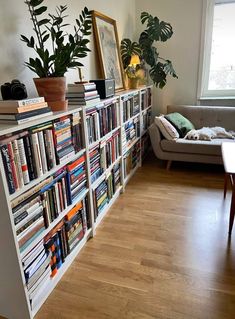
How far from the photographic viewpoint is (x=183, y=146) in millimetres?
3109

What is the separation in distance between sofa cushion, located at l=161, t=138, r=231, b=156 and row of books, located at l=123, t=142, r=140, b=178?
1.10ft

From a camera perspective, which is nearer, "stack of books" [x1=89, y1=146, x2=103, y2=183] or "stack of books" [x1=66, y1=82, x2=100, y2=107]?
"stack of books" [x1=66, y1=82, x2=100, y2=107]

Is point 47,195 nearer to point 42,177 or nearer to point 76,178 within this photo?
point 42,177

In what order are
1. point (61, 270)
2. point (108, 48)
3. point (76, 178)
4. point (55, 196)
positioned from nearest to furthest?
1. point (55, 196)
2. point (61, 270)
3. point (76, 178)
4. point (108, 48)

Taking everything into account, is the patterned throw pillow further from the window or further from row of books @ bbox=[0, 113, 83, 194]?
row of books @ bbox=[0, 113, 83, 194]

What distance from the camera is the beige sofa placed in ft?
10.00

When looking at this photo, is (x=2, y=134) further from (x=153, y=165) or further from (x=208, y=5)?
(x=208, y=5)

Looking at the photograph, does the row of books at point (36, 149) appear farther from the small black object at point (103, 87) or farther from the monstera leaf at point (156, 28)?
the monstera leaf at point (156, 28)

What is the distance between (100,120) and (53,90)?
0.61 m

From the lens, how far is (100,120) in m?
2.06

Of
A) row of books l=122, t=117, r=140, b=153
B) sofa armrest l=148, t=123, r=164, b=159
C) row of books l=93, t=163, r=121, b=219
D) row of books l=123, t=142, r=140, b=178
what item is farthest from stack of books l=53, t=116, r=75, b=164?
sofa armrest l=148, t=123, r=164, b=159

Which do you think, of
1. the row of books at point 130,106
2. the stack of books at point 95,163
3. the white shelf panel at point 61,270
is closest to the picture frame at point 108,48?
the row of books at point 130,106

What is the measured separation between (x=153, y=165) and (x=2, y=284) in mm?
2500

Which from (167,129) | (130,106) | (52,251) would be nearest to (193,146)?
(167,129)
